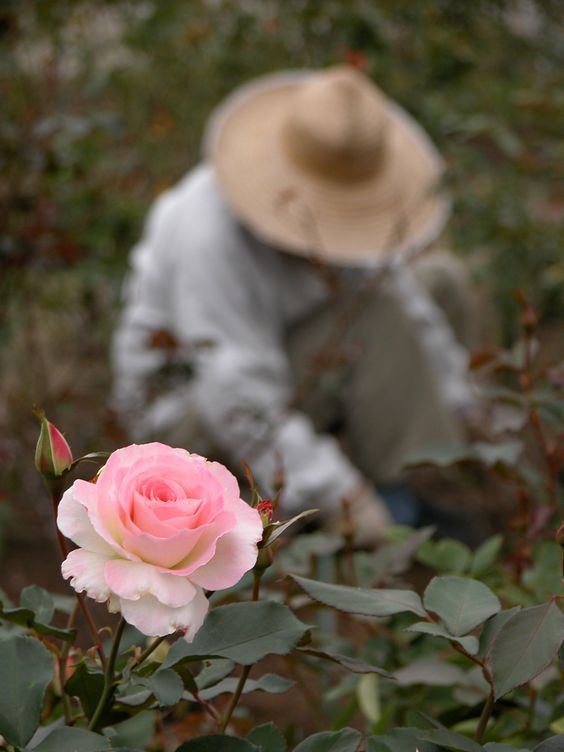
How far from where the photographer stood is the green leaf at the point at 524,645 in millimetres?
596

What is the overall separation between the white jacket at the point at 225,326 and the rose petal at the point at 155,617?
1.76 m

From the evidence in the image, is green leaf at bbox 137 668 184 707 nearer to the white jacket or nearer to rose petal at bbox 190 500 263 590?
rose petal at bbox 190 500 263 590

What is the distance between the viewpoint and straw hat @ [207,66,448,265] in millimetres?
2684

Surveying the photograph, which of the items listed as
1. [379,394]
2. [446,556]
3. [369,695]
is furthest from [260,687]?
[379,394]

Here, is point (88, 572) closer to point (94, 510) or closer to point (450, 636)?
point (94, 510)

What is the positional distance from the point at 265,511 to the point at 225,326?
2075mm

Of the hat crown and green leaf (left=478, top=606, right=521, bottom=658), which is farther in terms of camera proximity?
the hat crown

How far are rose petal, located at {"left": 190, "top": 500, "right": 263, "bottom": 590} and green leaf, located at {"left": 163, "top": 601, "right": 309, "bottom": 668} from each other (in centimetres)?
6

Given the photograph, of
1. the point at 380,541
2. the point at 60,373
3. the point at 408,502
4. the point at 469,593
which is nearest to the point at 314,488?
the point at 380,541

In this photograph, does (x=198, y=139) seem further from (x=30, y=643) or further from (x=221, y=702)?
(x=30, y=643)

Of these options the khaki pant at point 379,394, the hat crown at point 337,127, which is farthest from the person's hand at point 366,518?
the hat crown at point 337,127

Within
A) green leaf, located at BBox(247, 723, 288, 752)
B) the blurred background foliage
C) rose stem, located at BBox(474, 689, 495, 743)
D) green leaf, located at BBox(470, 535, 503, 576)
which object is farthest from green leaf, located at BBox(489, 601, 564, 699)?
the blurred background foliage

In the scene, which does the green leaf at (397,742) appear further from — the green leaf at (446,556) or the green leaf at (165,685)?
the green leaf at (446,556)

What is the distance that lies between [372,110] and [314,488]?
3.19 ft
